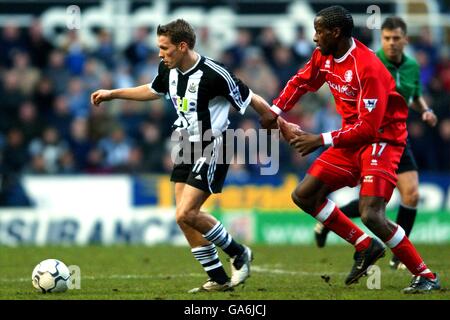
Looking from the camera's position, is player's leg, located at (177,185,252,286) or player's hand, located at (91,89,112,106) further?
player's hand, located at (91,89,112,106)

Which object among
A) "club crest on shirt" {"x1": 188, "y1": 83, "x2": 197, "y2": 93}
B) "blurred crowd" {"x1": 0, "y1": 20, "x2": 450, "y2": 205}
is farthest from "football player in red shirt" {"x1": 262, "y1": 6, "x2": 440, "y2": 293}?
"blurred crowd" {"x1": 0, "y1": 20, "x2": 450, "y2": 205}

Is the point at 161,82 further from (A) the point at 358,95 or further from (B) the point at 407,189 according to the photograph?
(B) the point at 407,189

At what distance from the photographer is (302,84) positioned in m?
9.41

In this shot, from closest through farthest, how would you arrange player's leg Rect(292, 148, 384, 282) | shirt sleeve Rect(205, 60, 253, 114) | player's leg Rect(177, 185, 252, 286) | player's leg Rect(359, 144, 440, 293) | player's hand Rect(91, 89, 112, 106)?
player's leg Rect(359, 144, 440, 293), player's leg Rect(177, 185, 252, 286), shirt sleeve Rect(205, 60, 253, 114), player's leg Rect(292, 148, 384, 282), player's hand Rect(91, 89, 112, 106)

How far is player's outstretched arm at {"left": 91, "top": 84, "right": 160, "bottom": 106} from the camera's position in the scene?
9562mm

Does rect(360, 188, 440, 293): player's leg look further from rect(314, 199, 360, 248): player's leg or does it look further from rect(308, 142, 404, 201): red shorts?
rect(314, 199, 360, 248): player's leg

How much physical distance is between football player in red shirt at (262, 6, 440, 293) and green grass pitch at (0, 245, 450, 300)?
1.49 ft

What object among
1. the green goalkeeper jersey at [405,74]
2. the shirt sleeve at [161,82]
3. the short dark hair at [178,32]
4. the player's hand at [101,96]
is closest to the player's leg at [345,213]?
the green goalkeeper jersey at [405,74]

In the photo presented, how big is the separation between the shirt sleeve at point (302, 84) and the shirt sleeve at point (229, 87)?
346 millimetres

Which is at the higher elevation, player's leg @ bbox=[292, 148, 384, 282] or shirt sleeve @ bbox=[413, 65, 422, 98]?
shirt sleeve @ bbox=[413, 65, 422, 98]

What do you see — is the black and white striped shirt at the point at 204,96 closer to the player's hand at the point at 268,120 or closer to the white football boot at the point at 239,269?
the player's hand at the point at 268,120

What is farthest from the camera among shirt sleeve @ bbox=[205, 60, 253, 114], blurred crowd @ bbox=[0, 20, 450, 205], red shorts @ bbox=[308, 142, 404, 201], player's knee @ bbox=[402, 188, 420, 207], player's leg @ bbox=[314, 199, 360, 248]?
blurred crowd @ bbox=[0, 20, 450, 205]

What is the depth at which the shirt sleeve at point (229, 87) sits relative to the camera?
29.8 ft

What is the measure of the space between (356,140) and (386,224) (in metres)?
0.79
